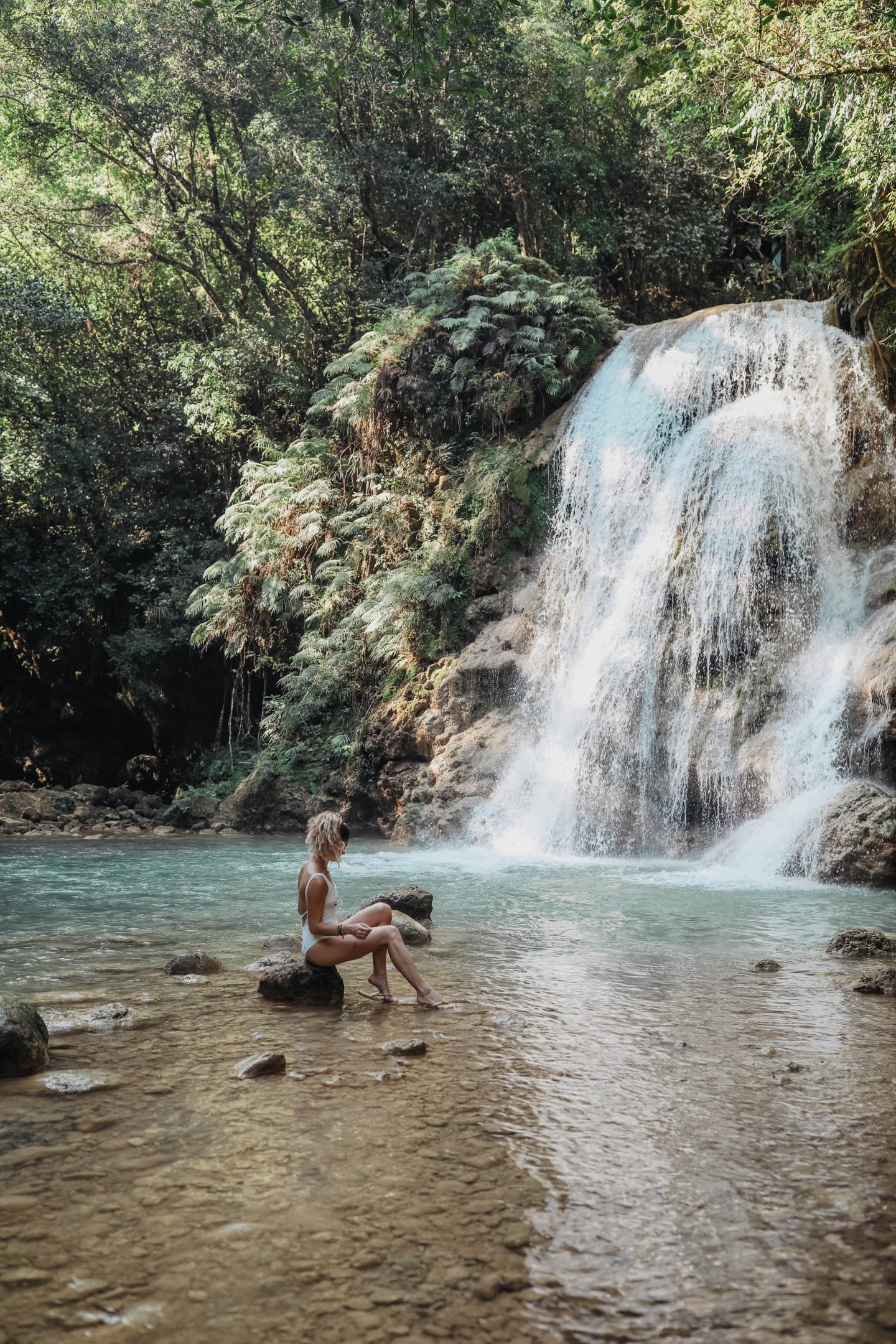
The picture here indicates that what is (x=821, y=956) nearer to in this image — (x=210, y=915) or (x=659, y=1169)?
(x=659, y=1169)

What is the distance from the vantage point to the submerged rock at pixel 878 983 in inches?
224

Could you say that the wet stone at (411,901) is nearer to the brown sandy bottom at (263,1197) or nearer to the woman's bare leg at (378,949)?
the woman's bare leg at (378,949)

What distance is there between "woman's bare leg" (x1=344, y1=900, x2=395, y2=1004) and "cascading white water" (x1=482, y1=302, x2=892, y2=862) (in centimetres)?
657

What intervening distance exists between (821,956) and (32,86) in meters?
25.9

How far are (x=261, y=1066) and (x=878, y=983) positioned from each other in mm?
3573

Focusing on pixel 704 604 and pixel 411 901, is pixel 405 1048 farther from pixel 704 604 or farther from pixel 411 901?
pixel 704 604

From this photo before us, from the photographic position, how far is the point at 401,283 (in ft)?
72.9

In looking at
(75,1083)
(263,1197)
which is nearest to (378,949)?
(75,1083)

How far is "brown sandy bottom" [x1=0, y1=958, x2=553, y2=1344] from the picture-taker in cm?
247

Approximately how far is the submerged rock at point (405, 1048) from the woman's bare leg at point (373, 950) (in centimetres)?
81

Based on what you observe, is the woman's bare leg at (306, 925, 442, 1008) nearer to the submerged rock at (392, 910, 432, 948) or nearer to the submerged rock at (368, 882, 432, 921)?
the submerged rock at (392, 910, 432, 948)

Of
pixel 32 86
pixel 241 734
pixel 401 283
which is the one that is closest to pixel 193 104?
pixel 32 86

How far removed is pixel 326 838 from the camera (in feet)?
18.8

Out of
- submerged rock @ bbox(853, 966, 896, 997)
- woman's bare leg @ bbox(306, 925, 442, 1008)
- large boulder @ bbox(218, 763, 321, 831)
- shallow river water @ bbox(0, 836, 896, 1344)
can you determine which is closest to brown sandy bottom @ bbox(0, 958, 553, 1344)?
shallow river water @ bbox(0, 836, 896, 1344)
